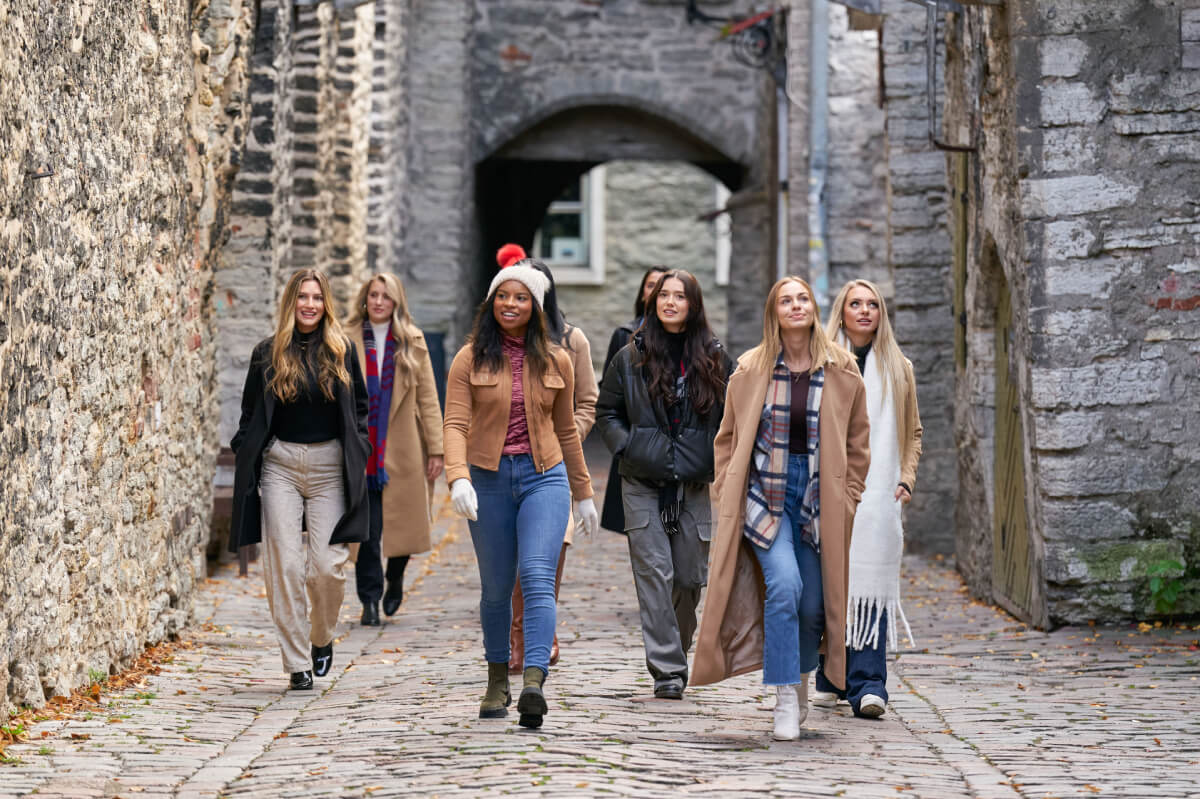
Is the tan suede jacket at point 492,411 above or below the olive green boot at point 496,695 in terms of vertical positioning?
above

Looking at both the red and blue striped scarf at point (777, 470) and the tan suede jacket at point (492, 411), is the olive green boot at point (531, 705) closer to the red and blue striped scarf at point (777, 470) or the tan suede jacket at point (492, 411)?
the tan suede jacket at point (492, 411)

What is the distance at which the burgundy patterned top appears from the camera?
6.29 m

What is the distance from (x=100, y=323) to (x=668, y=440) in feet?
7.10

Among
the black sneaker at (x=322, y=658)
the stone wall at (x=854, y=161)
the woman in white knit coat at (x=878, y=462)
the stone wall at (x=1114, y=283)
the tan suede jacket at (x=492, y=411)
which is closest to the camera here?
the tan suede jacket at (x=492, y=411)

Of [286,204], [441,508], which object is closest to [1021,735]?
[286,204]

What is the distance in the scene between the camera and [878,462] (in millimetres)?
6750

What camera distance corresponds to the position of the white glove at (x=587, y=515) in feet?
21.0

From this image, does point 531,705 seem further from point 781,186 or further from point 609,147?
point 609,147

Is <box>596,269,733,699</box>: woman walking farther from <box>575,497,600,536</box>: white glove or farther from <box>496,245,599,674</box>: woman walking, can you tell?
<box>575,497,600,536</box>: white glove

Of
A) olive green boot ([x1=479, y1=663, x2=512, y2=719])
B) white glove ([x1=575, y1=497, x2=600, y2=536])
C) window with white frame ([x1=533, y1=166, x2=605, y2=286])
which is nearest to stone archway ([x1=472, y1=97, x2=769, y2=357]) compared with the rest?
window with white frame ([x1=533, y1=166, x2=605, y2=286])

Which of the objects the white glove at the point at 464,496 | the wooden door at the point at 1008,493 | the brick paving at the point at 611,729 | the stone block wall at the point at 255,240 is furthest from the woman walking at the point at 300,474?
the stone block wall at the point at 255,240

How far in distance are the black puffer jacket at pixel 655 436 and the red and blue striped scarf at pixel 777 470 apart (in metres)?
0.83

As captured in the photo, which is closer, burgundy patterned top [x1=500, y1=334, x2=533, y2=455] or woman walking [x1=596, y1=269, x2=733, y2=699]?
burgundy patterned top [x1=500, y1=334, x2=533, y2=455]

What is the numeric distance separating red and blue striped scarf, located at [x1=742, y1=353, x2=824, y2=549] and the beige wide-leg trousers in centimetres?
186
